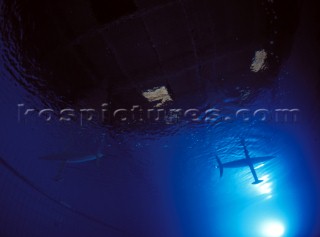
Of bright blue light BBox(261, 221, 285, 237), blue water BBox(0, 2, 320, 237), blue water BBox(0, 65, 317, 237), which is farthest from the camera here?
bright blue light BBox(261, 221, 285, 237)

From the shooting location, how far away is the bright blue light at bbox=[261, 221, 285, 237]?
63.5ft

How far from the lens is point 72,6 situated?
3.70 meters

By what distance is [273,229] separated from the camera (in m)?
19.8

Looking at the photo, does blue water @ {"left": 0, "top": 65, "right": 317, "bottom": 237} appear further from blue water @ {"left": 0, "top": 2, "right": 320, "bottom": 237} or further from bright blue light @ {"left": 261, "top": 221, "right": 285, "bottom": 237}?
bright blue light @ {"left": 261, "top": 221, "right": 285, "bottom": 237}

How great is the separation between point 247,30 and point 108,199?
38.5 ft

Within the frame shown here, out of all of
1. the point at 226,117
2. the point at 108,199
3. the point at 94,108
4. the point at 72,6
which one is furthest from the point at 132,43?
the point at 108,199

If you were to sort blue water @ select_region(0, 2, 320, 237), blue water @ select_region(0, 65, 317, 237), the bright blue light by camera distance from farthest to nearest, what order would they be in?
the bright blue light, blue water @ select_region(0, 65, 317, 237), blue water @ select_region(0, 2, 320, 237)

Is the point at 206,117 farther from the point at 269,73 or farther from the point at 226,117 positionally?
the point at 269,73

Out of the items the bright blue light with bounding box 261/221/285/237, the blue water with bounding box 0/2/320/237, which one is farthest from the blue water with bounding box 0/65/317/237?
the bright blue light with bounding box 261/221/285/237

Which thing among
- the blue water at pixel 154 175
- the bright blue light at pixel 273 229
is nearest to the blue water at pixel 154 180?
the blue water at pixel 154 175

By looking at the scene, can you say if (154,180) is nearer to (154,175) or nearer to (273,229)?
(154,175)

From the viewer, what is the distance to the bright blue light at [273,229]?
19.4 metres

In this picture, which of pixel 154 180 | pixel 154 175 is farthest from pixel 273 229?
pixel 154 175

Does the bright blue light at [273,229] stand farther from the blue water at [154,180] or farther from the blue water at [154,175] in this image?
the blue water at [154,180]
